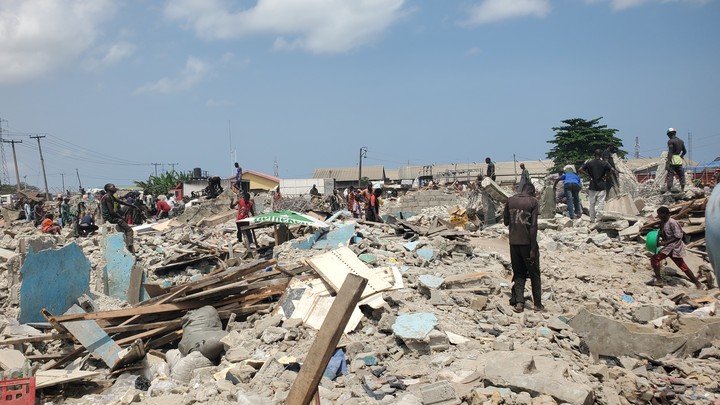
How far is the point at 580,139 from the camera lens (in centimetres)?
4481

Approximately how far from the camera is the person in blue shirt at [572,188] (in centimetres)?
1266

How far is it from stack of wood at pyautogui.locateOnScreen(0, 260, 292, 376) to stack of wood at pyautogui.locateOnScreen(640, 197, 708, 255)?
22.4ft

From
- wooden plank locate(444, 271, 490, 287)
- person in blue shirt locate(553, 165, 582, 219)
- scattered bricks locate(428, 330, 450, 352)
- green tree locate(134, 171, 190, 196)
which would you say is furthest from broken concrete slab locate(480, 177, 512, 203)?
green tree locate(134, 171, 190, 196)

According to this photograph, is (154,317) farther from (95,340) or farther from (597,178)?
(597,178)

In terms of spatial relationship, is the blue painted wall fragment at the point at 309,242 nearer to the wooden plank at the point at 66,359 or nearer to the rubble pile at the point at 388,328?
the rubble pile at the point at 388,328

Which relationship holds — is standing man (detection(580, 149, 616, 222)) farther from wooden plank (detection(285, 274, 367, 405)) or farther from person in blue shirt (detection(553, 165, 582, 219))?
wooden plank (detection(285, 274, 367, 405))

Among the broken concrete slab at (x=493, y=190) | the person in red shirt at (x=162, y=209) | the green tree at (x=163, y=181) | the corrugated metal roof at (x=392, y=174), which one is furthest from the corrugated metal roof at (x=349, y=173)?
the broken concrete slab at (x=493, y=190)

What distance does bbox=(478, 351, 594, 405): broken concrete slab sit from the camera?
4.02 meters

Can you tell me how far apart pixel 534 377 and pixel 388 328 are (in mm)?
1828

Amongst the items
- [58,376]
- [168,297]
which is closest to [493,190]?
[168,297]

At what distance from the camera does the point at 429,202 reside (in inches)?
899

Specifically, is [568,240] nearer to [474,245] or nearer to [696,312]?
→ [474,245]

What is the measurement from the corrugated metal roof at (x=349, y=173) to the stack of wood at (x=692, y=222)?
1885 inches

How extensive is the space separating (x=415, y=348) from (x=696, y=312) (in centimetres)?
379
